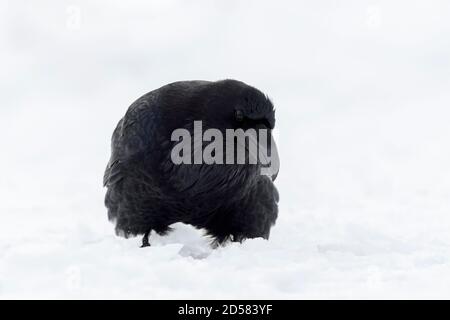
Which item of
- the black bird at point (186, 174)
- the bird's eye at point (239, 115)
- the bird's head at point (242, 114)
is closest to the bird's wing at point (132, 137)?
the black bird at point (186, 174)

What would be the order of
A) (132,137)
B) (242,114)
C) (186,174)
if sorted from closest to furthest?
(242,114) < (186,174) < (132,137)

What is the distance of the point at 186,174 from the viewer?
540cm

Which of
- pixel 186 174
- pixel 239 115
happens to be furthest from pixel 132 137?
pixel 239 115

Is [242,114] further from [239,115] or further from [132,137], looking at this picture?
[132,137]

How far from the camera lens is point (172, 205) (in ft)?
18.2

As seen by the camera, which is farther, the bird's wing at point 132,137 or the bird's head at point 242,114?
the bird's wing at point 132,137

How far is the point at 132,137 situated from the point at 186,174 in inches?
21.4

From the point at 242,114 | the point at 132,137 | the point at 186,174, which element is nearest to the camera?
the point at 242,114

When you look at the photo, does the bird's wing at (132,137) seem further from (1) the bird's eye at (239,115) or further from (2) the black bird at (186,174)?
(1) the bird's eye at (239,115)

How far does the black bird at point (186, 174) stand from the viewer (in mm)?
5258

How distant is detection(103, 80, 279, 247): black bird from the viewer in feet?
17.3

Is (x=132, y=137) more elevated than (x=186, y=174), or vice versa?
(x=132, y=137)

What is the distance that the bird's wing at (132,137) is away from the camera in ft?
18.1
